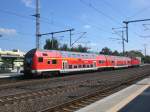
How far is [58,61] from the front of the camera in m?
38.1

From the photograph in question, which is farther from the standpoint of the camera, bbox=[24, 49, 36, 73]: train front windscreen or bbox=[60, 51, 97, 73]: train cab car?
bbox=[60, 51, 97, 73]: train cab car

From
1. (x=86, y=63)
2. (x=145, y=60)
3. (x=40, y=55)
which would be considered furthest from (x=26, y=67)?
(x=145, y=60)

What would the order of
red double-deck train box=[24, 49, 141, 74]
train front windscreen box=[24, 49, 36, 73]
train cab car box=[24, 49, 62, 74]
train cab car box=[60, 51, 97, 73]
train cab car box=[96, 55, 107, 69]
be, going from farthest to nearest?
train cab car box=[96, 55, 107, 69], train cab car box=[60, 51, 97, 73], train front windscreen box=[24, 49, 36, 73], red double-deck train box=[24, 49, 141, 74], train cab car box=[24, 49, 62, 74]

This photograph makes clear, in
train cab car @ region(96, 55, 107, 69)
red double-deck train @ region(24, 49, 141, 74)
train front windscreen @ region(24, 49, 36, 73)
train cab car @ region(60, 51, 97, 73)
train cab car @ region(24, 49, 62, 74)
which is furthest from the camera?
train cab car @ region(96, 55, 107, 69)

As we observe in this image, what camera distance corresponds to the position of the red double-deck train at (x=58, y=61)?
34500 mm

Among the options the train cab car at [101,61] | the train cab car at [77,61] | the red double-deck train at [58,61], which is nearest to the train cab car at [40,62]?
the red double-deck train at [58,61]

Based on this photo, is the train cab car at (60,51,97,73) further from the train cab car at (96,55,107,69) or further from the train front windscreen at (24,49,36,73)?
the train front windscreen at (24,49,36,73)

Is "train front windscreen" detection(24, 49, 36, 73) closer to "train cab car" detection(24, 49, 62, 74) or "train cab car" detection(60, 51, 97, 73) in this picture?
"train cab car" detection(24, 49, 62, 74)

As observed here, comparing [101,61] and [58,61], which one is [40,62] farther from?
[101,61]

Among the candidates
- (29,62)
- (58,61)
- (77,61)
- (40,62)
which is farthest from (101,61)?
(29,62)

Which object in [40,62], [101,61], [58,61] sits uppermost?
[101,61]

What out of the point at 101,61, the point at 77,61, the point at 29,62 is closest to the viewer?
the point at 29,62

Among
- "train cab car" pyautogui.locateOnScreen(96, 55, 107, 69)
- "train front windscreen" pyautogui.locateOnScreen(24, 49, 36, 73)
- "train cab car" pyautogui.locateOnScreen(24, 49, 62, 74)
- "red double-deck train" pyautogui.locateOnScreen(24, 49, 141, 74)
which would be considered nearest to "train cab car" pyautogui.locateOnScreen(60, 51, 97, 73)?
"red double-deck train" pyautogui.locateOnScreen(24, 49, 141, 74)

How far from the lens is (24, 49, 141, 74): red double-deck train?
34.5 m
